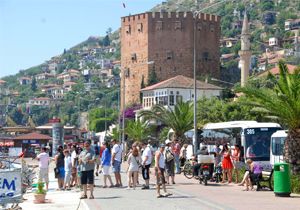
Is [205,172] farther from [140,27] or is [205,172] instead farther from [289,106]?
[140,27]

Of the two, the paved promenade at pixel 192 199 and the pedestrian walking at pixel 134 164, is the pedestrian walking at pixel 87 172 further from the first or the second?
the pedestrian walking at pixel 134 164

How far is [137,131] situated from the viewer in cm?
6719

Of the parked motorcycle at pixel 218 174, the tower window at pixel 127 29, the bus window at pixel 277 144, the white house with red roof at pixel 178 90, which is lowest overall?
the parked motorcycle at pixel 218 174

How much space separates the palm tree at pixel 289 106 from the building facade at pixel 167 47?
257ft

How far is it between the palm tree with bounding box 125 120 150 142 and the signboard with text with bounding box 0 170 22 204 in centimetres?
4915

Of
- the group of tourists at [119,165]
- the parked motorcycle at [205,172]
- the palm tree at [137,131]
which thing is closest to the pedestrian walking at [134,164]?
the group of tourists at [119,165]

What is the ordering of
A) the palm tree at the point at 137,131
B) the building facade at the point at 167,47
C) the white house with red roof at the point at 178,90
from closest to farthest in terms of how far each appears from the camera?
the palm tree at the point at 137,131
the white house with red roof at the point at 178,90
the building facade at the point at 167,47

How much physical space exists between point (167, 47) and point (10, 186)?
3563 inches

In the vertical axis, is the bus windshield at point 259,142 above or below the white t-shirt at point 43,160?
above

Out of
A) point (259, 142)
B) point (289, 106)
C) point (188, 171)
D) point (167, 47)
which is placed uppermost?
point (167, 47)

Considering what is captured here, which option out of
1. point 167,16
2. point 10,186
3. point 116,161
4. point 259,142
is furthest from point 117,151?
point 167,16

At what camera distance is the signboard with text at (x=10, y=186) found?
16.2 metres

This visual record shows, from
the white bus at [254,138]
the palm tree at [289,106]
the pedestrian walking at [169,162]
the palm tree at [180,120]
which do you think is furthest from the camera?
the palm tree at [180,120]

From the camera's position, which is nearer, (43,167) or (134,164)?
(134,164)
